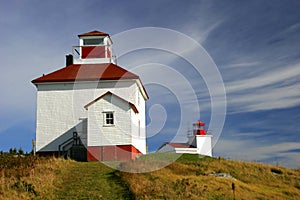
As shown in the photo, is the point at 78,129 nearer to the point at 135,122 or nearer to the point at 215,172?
the point at 135,122

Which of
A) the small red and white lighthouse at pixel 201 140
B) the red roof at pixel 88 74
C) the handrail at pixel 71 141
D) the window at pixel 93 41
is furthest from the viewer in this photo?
the small red and white lighthouse at pixel 201 140

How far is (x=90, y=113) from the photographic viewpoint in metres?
25.2

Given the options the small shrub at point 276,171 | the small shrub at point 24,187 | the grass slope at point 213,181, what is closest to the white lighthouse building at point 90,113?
the grass slope at point 213,181

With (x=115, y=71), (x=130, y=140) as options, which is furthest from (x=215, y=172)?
(x=115, y=71)

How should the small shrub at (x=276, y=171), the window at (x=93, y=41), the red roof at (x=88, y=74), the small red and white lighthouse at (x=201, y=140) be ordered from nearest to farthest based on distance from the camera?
the small shrub at (x=276, y=171)
the red roof at (x=88, y=74)
the window at (x=93, y=41)
the small red and white lighthouse at (x=201, y=140)

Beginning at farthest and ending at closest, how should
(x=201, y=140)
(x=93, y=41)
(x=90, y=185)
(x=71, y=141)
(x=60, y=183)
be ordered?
(x=201, y=140)
(x=93, y=41)
(x=71, y=141)
(x=60, y=183)
(x=90, y=185)

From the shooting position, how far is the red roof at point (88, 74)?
2856cm

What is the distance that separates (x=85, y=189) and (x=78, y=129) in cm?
1274

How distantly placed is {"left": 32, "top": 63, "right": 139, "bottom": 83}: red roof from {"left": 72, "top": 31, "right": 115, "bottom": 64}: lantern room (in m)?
0.84

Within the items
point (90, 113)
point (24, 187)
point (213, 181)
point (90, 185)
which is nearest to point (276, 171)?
point (213, 181)

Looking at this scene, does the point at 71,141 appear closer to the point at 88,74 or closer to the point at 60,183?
the point at 88,74

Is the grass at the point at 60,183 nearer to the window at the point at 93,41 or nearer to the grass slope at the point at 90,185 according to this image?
the grass slope at the point at 90,185

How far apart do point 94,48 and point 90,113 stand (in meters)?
8.41

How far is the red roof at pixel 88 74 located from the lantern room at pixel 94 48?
84 centimetres
